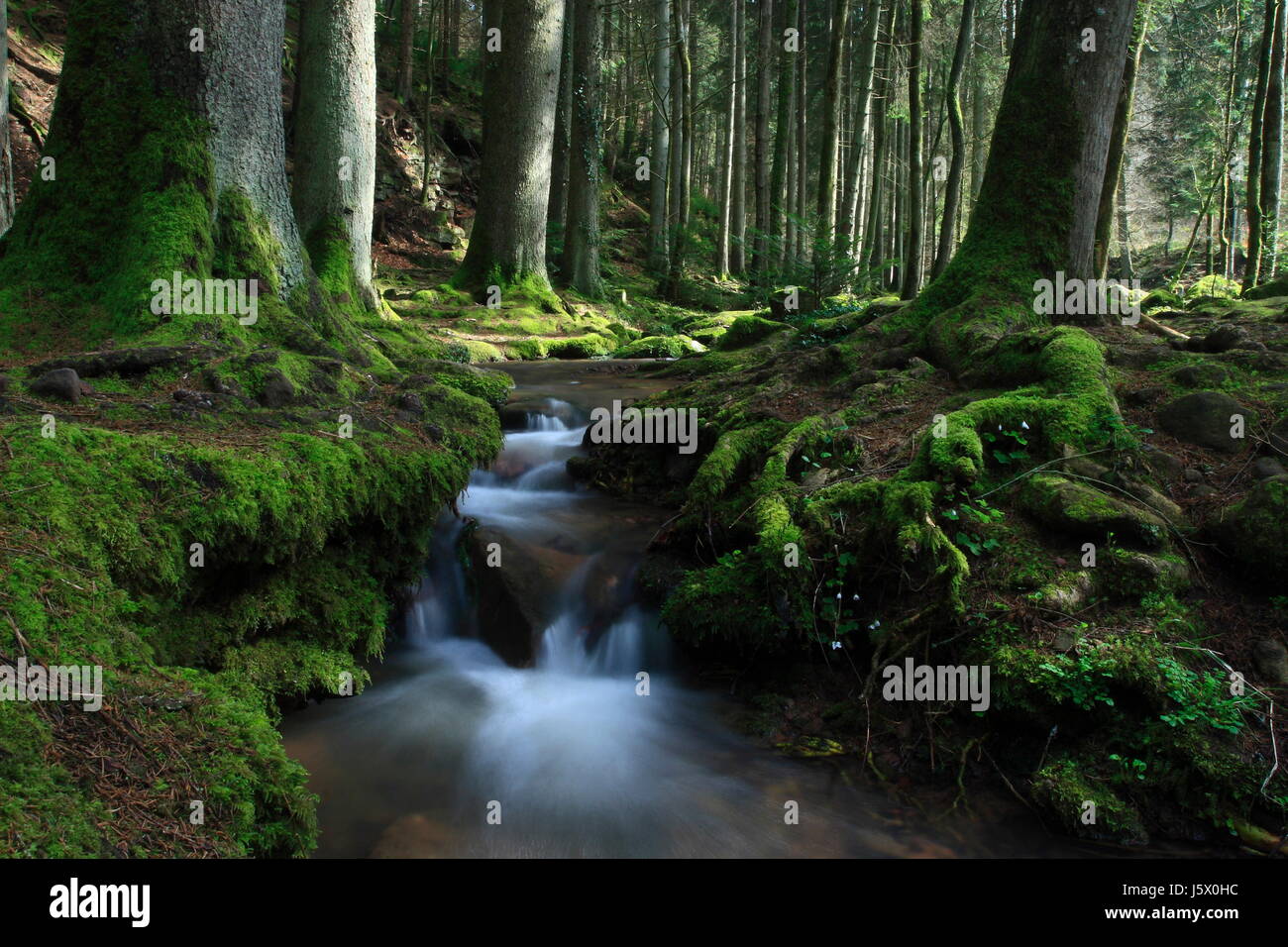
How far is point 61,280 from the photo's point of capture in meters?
5.09

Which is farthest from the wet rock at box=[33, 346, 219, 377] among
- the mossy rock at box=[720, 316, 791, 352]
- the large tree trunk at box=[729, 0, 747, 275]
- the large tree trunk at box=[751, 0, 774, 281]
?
the large tree trunk at box=[729, 0, 747, 275]

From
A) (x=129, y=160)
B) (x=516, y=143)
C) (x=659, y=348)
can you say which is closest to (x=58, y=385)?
(x=129, y=160)

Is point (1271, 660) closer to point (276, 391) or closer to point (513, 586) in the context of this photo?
point (513, 586)

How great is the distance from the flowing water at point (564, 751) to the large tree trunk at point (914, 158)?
9318mm

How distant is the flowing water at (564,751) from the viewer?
3883 millimetres

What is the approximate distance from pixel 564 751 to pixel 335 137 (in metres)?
7.69

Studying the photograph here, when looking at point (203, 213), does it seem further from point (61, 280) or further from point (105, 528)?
point (105, 528)

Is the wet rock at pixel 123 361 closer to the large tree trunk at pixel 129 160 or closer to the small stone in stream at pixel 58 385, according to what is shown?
the small stone in stream at pixel 58 385

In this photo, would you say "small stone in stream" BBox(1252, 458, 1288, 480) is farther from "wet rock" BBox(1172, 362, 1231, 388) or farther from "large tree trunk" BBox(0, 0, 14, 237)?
"large tree trunk" BBox(0, 0, 14, 237)

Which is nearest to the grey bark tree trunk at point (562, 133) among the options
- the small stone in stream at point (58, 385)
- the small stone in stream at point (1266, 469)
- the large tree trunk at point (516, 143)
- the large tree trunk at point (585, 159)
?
the large tree trunk at point (585, 159)
